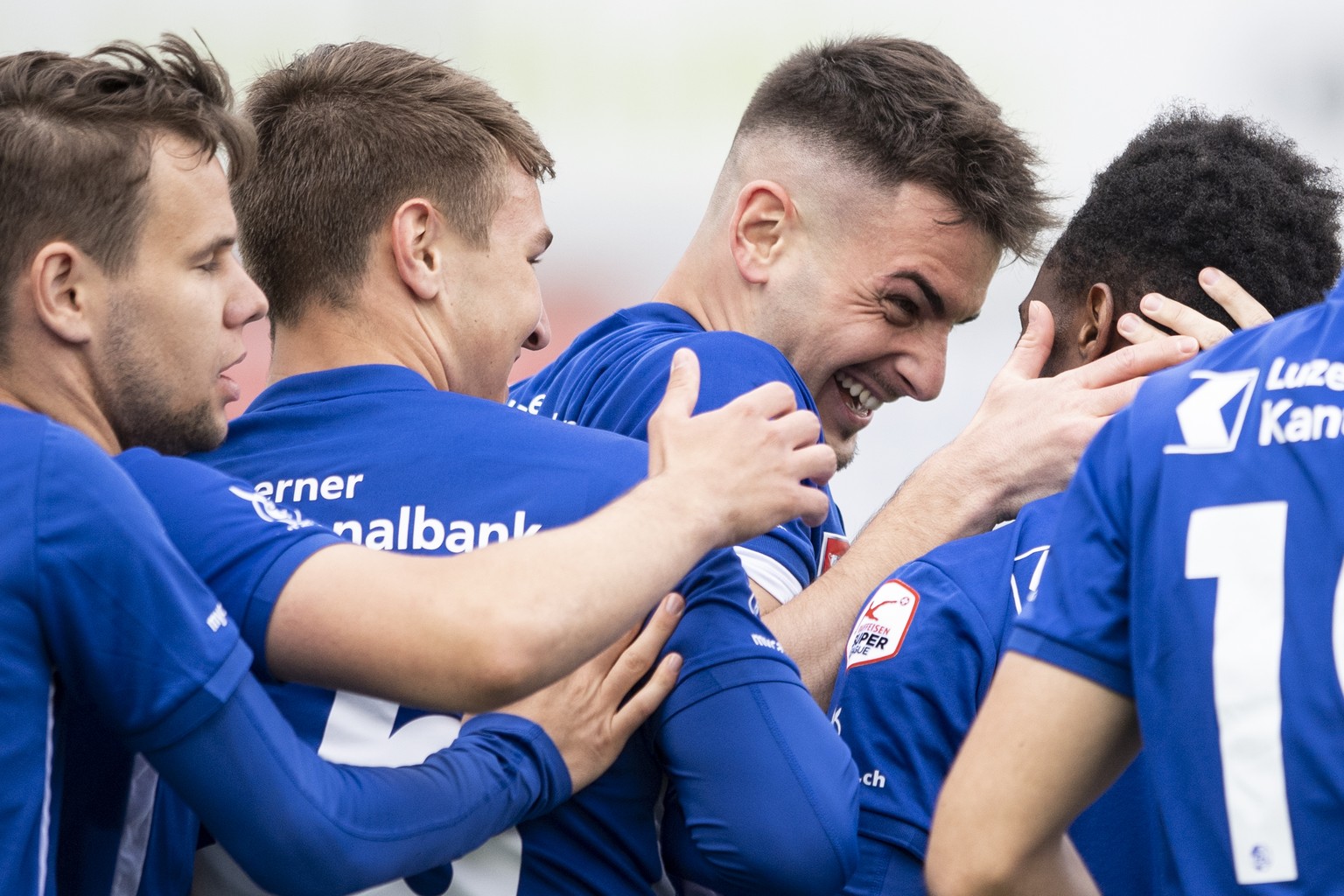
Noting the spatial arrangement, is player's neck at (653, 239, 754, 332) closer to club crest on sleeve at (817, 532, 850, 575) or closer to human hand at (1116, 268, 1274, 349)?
club crest on sleeve at (817, 532, 850, 575)

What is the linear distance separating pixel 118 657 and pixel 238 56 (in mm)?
5773

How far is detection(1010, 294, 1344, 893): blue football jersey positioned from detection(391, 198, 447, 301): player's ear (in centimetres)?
96

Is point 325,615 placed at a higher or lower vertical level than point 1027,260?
lower

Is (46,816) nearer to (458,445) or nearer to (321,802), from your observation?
(321,802)

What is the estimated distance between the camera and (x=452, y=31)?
6.49 metres

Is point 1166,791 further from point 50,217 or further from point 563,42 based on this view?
point 563,42

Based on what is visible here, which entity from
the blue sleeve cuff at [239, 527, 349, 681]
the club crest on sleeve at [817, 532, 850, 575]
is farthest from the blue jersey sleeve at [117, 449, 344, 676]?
the club crest on sleeve at [817, 532, 850, 575]

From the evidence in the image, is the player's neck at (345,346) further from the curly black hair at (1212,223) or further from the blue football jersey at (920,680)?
the curly black hair at (1212,223)

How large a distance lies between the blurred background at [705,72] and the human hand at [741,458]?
4179 mm

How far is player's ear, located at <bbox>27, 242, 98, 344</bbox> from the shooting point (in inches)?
59.4

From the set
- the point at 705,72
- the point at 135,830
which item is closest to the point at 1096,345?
the point at 135,830

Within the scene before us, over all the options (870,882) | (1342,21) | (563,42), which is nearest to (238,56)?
(563,42)

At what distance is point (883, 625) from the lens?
1.97 meters

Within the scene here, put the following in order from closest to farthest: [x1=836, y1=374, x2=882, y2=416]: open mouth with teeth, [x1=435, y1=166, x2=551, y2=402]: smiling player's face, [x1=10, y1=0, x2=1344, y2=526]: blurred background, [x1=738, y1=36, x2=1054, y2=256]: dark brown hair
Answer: [x1=435, y1=166, x2=551, y2=402]: smiling player's face, [x1=738, y1=36, x2=1054, y2=256]: dark brown hair, [x1=836, y1=374, x2=882, y2=416]: open mouth with teeth, [x1=10, y1=0, x2=1344, y2=526]: blurred background
